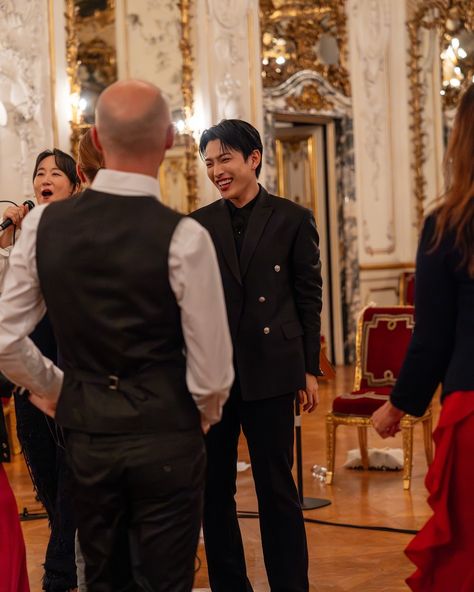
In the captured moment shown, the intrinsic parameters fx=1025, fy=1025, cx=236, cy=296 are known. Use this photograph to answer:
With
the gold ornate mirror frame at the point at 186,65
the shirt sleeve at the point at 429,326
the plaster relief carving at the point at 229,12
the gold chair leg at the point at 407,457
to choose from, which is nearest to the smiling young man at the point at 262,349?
the shirt sleeve at the point at 429,326

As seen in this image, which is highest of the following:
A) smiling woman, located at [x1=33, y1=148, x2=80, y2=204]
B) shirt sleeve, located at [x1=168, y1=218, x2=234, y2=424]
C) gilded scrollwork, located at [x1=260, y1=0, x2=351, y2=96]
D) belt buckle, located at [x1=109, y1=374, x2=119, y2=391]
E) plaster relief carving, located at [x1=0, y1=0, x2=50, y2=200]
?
gilded scrollwork, located at [x1=260, y1=0, x2=351, y2=96]

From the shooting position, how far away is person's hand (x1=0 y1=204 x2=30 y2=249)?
12.0 feet

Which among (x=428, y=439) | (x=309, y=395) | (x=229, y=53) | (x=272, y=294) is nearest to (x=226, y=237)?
(x=272, y=294)

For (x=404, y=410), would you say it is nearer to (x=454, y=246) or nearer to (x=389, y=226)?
(x=454, y=246)

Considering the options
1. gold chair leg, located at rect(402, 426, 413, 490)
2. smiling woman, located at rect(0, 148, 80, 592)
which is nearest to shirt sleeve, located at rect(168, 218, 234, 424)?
smiling woman, located at rect(0, 148, 80, 592)

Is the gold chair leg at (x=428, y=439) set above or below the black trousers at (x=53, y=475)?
below

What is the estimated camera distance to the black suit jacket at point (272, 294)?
321cm

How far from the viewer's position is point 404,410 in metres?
2.50

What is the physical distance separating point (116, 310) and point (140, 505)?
1.39 ft

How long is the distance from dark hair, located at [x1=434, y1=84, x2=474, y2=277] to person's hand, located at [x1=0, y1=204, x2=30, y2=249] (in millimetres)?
1791

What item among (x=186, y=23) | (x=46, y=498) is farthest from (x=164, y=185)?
(x=46, y=498)

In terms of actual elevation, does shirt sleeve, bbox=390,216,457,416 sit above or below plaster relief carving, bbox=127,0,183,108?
below

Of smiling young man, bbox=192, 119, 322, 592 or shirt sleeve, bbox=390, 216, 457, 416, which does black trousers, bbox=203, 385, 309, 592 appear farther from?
shirt sleeve, bbox=390, 216, 457, 416

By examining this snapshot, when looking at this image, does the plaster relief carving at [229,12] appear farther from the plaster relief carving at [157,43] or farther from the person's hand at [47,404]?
the person's hand at [47,404]
